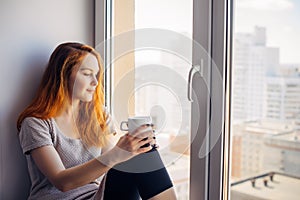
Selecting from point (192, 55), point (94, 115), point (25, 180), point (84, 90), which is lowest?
point (25, 180)

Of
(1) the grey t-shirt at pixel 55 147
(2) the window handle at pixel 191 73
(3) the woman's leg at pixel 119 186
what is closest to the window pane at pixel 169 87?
(2) the window handle at pixel 191 73

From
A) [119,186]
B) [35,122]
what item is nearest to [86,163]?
[119,186]

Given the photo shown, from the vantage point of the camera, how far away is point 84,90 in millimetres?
1443

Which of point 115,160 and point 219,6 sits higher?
point 219,6

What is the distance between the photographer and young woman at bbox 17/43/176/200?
1.21m

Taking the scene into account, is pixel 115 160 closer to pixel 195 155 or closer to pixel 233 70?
pixel 195 155

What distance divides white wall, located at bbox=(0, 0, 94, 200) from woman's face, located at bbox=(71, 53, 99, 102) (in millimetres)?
206

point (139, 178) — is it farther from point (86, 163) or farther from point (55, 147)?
point (55, 147)

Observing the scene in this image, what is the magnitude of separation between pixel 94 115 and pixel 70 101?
0.12 metres

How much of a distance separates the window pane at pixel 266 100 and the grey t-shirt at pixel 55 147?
1.66 ft

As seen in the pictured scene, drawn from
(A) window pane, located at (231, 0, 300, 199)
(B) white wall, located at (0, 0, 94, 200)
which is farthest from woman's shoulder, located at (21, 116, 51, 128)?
(A) window pane, located at (231, 0, 300, 199)

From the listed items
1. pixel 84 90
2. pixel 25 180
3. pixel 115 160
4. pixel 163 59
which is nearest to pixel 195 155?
pixel 115 160

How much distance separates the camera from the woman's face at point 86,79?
1438 millimetres

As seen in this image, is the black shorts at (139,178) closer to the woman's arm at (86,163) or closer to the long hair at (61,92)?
the woman's arm at (86,163)
